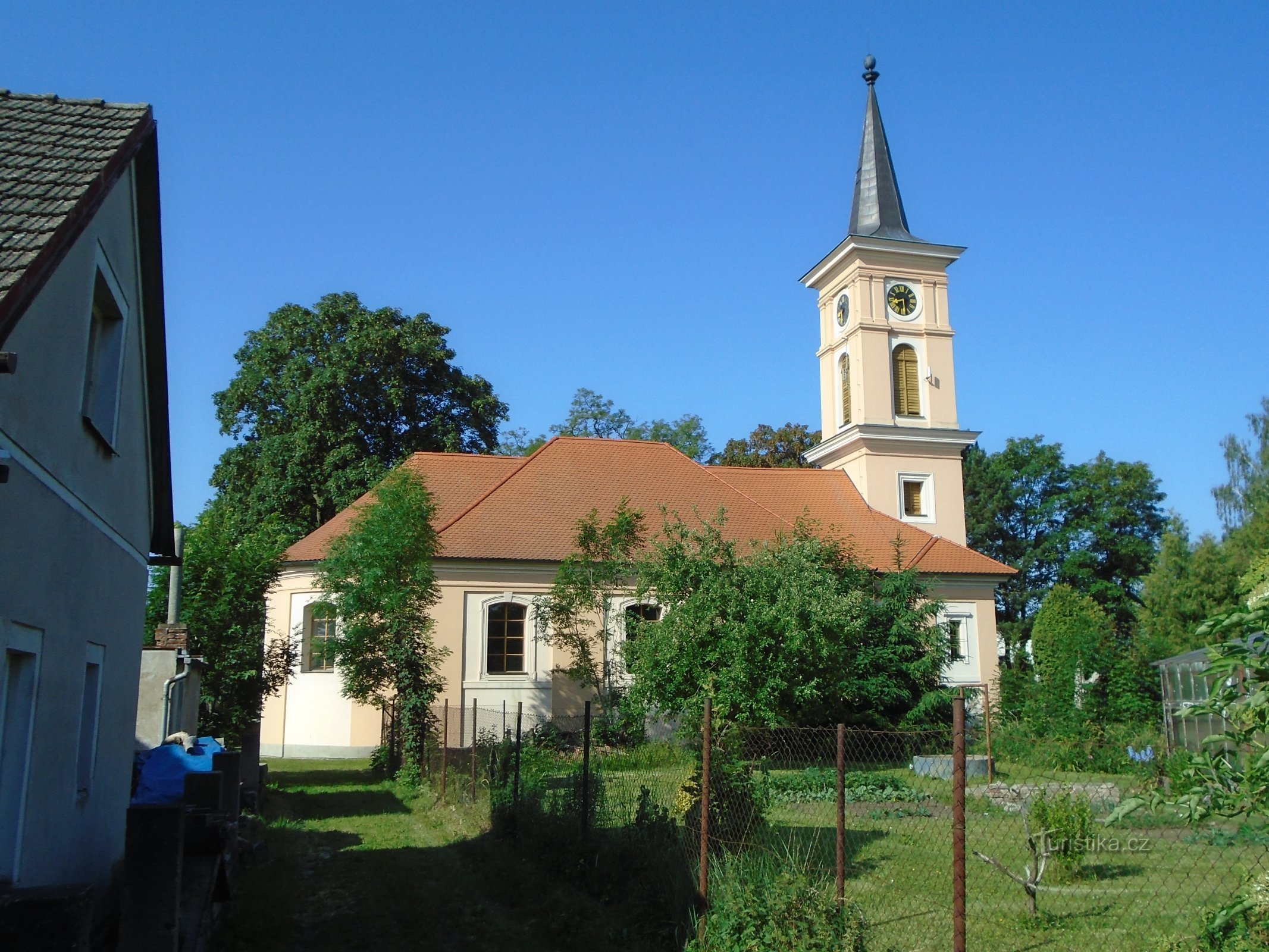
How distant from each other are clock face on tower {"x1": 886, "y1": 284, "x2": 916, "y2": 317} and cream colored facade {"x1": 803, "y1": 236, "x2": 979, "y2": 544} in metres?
0.13

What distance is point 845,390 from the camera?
117ft

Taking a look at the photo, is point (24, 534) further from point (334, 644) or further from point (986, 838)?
point (334, 644)

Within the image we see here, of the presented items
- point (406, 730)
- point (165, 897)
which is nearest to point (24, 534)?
point (165, 897)

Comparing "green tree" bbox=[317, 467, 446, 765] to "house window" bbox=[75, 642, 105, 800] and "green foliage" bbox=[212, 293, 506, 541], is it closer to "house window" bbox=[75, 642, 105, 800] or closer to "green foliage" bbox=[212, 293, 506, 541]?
"house window" bbox=[75, 642, 105, 800]

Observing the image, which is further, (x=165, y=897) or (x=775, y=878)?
(x=775, y=878)

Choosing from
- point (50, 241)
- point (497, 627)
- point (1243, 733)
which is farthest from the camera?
point (497, 627)

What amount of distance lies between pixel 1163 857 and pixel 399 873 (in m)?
7.92

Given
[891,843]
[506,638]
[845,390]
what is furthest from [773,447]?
[891,843]

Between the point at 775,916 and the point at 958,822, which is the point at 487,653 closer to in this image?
the point at 775,916

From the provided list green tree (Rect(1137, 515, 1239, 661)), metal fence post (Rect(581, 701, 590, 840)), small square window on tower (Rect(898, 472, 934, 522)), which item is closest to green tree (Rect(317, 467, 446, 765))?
metal fence post (Rect(581, 701, 590, 840))

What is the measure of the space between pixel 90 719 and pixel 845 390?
30256mm

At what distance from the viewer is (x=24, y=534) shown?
5914 mm

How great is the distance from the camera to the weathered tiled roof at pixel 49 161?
519 cm

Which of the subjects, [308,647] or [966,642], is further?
[966,642]
